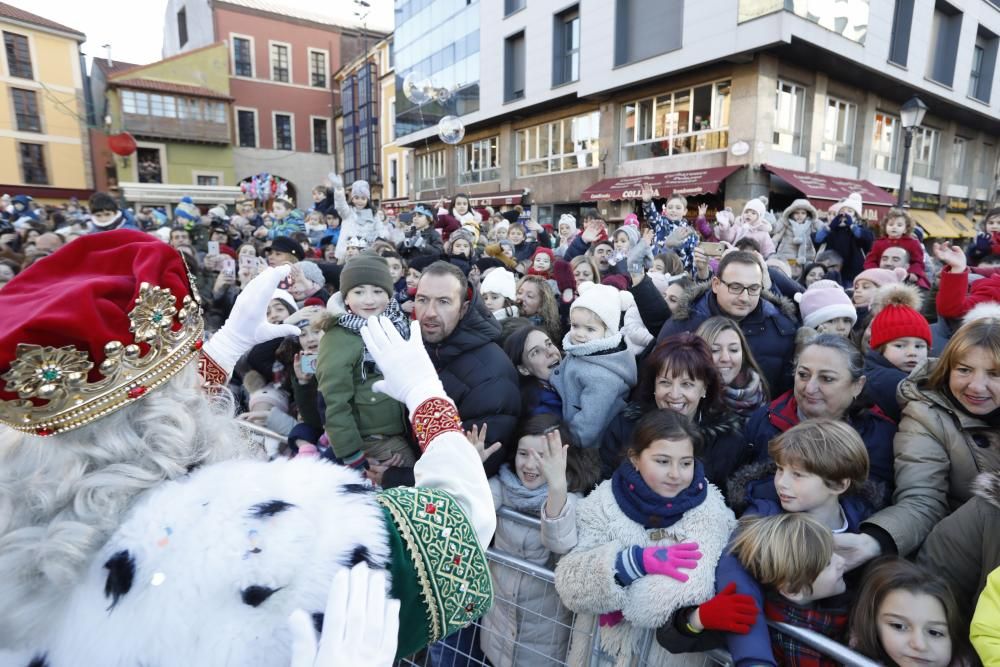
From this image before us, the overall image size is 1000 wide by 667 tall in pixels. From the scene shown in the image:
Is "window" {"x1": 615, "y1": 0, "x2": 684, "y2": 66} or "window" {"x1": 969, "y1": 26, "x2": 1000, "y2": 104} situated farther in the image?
"window" {"x1": 969, "y1": 26, "x2": 1000, "y2": 104}

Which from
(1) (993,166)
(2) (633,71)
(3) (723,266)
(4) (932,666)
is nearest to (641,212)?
(2) (633,71)

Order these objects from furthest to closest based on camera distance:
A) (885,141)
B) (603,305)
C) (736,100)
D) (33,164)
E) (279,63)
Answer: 1. (279,63)
2. (33,164)
3. (885,141)
4. (736,100)
5. (603,305)

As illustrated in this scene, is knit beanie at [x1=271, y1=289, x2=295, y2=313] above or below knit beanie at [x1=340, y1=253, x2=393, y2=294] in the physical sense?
below

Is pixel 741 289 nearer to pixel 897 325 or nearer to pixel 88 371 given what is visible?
pixel 897 325

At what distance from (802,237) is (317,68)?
36821 mm

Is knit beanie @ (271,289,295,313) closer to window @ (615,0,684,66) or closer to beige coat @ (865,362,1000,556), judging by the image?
beige coat @ (865,362,1000,556)

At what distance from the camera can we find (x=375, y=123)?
32312 mm

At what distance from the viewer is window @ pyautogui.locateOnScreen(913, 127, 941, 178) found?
19.2 meters

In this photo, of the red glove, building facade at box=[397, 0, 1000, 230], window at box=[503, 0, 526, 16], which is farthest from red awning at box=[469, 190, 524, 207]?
the red glove

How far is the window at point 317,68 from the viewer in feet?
116

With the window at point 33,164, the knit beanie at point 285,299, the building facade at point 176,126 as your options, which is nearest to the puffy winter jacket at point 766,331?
the knit beanie at point 285,299

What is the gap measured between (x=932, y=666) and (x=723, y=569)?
1.91 ft

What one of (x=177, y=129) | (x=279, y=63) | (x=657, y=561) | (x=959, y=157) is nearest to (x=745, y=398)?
(x=657, y=561)

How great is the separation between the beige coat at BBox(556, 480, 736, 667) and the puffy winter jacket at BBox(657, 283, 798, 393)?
127cm
